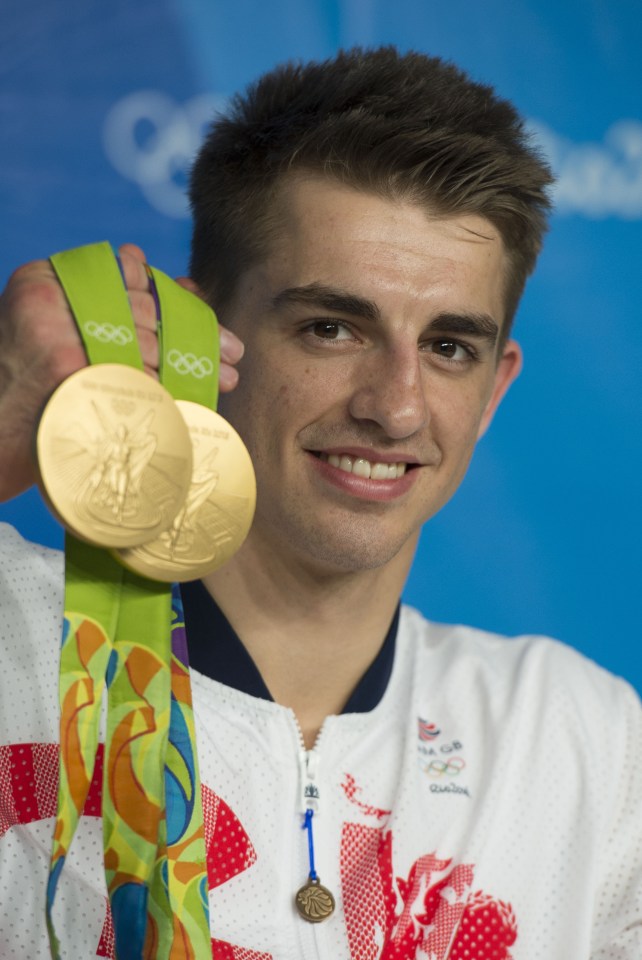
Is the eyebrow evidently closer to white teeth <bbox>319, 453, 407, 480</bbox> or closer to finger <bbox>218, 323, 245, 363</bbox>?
white teeth <bbox>319, 453, 407, 480</bbox>

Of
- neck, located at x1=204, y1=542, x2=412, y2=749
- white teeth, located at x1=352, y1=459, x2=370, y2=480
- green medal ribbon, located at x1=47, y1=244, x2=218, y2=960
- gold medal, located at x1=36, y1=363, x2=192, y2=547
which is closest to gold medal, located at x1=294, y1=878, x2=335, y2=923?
neck, located at x1=204, y1=542, x2=412, y2=749

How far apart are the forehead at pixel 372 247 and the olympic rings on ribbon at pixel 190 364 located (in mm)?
487

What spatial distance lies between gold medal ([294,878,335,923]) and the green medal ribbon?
0.41 m

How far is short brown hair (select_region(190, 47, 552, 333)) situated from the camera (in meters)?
1.85

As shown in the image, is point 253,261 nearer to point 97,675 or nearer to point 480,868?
point 97,675

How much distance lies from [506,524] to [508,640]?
0.54 meters

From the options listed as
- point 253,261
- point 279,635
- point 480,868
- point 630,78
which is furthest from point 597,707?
point 630,78

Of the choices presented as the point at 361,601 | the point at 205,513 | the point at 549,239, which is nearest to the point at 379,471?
the point at 361,601

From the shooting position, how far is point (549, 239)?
2.71 meters

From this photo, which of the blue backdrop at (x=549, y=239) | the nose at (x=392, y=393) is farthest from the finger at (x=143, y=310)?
the blue backdrop at (x=549, y=239)

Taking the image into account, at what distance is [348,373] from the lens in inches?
69.7

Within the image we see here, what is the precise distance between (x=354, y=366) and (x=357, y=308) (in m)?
0.08

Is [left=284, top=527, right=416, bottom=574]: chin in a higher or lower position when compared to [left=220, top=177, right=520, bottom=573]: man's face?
lower

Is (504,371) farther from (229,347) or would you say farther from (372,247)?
(229,347)
